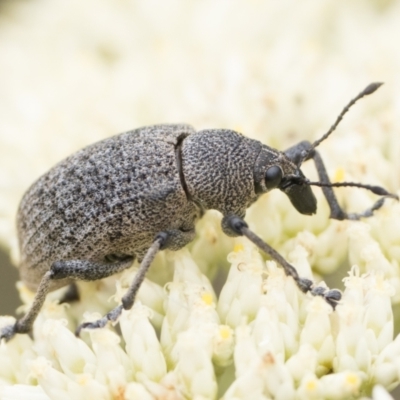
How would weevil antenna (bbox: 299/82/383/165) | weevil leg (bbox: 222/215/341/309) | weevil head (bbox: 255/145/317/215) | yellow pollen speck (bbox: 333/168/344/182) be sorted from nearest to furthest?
1. weevil leg (bbox: 222/215/341/309)
2. weevil head (bbox: 255/145/317/215)
3. weevil antenna (bbox: 299/82/383/165)
4. yellow pollen speck (bbox: 333/168/344/182)

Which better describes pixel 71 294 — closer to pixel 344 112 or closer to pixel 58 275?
pixel 58 275

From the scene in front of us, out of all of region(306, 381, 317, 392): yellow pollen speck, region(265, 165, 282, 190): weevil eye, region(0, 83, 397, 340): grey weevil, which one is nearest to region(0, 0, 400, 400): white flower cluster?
region(306, 381, 317, 392): yellow pollen speck

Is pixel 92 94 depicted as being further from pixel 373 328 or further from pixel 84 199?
pixel 373 328

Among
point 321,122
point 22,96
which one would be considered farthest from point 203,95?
point 22,96

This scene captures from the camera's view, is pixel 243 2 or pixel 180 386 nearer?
pixel 180 386

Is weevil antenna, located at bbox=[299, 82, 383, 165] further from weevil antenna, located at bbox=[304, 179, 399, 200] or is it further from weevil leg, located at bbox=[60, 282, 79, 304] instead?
weevil leg, located at bbox=[60, 282, 79, 304]

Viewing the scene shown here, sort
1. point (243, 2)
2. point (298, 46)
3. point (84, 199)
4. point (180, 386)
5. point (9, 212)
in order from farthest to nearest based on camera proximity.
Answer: point (243, 2)
point (298, 46)
point (9, 212)
point (84, 199)
point (180, 386)

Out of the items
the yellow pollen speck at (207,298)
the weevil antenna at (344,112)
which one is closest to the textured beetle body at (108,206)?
the yellow pollen speck at (207,298)
